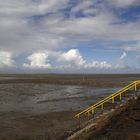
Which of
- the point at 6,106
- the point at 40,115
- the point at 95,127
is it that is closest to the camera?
the point at 95,127

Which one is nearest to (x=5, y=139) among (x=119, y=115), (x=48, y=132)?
(x=48, y=132)

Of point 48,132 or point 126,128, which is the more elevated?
point 126,128

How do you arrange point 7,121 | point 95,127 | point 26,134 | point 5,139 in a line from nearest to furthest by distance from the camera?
1. point 95,127
2. point 5,139
3. point 26,134
4. point 7,121

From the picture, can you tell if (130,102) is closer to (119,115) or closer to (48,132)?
(119,115)

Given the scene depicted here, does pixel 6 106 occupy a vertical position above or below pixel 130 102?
below

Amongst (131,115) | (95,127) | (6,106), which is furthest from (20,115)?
(131,115)

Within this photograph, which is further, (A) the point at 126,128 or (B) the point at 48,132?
(B) the point at 48,132

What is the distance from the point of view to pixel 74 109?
3284 centimetres

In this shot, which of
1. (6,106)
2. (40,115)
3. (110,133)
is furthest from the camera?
(6,106)

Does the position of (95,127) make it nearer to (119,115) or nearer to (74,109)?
(119,115)

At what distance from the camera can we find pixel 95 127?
1702cm

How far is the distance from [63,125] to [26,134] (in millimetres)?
3917

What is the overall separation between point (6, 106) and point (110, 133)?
22871mm

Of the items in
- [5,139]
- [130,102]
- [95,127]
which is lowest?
[5,139]
